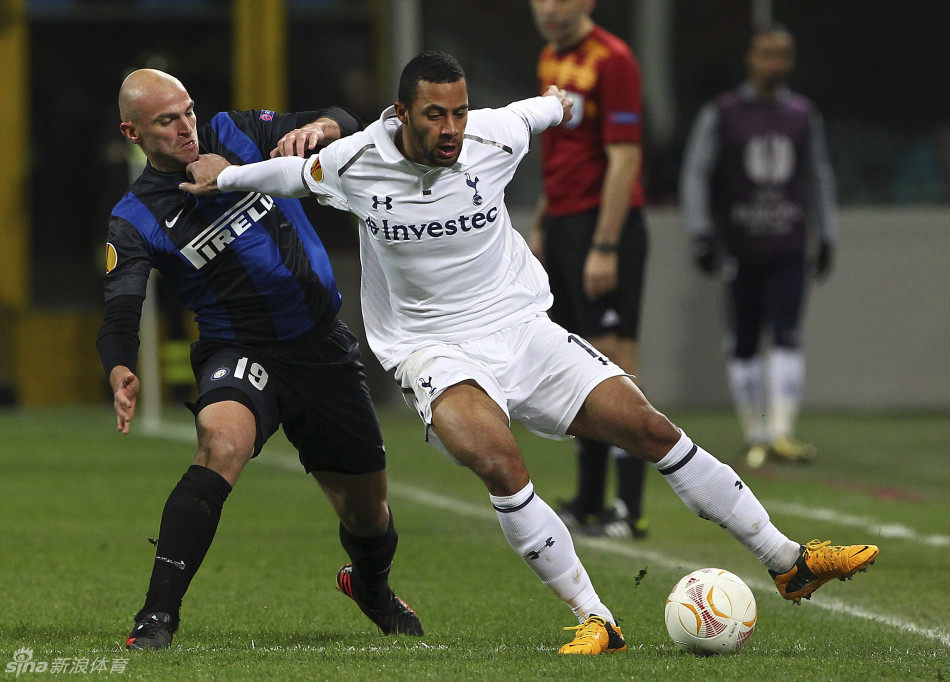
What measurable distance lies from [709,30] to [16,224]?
6.84m

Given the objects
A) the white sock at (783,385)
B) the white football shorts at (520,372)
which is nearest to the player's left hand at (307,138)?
the white football shorts at (520,372)

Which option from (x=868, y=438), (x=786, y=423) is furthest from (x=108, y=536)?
(x=868, y=438)

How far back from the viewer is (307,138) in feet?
17.4

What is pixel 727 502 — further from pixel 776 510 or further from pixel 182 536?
pixel 776 510

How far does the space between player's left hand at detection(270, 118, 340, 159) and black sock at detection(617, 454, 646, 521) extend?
277cm

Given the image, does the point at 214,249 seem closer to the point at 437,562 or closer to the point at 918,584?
the point at 437,562

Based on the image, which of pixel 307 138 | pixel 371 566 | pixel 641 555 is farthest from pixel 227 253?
pixel 641 555

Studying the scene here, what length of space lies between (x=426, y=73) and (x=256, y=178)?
0.63 meters

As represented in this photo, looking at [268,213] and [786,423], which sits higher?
[268,213]

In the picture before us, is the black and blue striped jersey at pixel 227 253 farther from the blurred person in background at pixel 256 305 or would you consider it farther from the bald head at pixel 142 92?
the bald head at pixel 142 92

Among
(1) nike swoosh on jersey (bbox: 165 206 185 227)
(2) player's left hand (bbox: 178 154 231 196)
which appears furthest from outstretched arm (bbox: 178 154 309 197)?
(1) nike swoosh on jersey (bbox: 165 206 185 227)

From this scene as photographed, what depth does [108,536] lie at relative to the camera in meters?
7.50

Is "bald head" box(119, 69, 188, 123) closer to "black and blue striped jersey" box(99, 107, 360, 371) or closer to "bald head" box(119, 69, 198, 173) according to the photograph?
"bald head" box(119, 69, 198, 173)

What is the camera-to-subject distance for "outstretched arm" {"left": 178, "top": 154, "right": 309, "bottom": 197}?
16.5 ft
